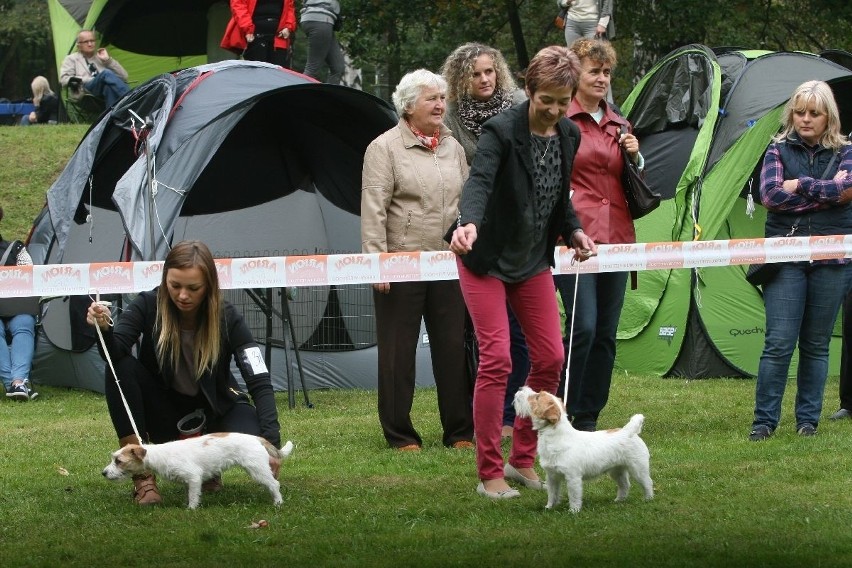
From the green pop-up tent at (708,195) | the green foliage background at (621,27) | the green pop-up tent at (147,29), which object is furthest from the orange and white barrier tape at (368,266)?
the green pop-up tent at (147,29)

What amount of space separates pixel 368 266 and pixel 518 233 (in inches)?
52.5

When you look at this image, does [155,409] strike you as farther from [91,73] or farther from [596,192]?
[91,73]

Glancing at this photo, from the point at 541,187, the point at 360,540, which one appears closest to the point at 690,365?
the point at 541,187

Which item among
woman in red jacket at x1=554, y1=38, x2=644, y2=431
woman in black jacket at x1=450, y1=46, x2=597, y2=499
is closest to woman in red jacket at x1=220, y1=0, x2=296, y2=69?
woman in red jacket at x1=554, y1=38, x2=644, y2=431

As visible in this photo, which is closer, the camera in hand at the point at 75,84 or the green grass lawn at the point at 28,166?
the green grass lawn at the point at 28,166

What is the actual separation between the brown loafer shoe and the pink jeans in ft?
3.86

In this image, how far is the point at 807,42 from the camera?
68.7 ft

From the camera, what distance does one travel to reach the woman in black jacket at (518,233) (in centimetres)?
465

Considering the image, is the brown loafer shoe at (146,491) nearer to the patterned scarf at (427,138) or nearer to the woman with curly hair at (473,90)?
the patterned scarf at (427,138)

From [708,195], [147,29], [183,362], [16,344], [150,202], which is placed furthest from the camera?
[147,29]

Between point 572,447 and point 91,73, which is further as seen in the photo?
point 91,73

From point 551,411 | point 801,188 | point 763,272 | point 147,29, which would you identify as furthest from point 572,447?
point 147,29

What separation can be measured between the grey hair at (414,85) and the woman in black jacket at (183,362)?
1494 millimetres

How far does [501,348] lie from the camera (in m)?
4.73
